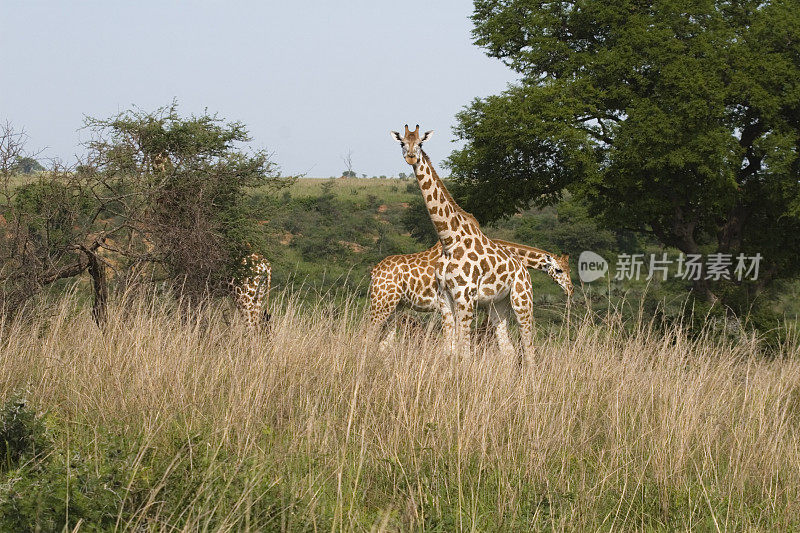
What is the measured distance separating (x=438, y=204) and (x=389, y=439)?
5507 mm

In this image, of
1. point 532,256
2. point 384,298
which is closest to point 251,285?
point 384,298

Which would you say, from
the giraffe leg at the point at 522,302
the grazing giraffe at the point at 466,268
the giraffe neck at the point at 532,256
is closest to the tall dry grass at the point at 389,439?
the grazing giraffe at the point at 466,268

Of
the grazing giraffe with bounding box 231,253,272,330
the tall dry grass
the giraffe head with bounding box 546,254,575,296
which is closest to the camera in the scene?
the tall dry grass

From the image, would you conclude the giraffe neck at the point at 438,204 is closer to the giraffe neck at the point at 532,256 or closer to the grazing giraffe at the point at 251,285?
the giraffe neck at the point at 532,256

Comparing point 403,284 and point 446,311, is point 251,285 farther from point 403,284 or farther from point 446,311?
point 446,311

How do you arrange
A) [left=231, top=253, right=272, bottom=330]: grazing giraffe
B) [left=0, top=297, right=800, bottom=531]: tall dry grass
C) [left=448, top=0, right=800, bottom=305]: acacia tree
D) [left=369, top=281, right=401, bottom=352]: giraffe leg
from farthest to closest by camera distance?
[left=448, top=0, right=800, bottom=305]: acacia tree → [left=231, top=253, right=272, bottom=330]: grazing giraffe → [left=369, top=281, right=401, bottom=352]: giraffe leg → [left=0, top=297, right=800, bottom=531]: tall dry grass

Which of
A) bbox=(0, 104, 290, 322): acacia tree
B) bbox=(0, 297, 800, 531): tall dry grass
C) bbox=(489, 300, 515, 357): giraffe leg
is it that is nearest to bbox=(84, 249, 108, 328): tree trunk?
bbox=(0, 104, 290, 322): acacia tree

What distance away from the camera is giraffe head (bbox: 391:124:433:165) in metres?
9.91

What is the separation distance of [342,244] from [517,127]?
23.1 m

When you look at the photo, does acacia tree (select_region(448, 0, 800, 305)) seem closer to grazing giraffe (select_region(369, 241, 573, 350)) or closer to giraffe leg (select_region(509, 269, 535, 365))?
grazing giraffe (select_region(369, 241, 573, 350))

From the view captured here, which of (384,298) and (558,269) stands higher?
(558,269)

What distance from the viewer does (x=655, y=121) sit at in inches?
691

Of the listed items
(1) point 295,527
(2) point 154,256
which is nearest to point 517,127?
(2) point 154,256

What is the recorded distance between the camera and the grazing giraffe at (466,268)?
10.0 metres
